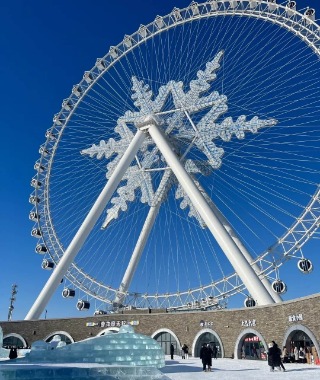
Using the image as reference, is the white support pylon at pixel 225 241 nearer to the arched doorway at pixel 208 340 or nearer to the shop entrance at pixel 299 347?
the shop entrance at pixel 299 347

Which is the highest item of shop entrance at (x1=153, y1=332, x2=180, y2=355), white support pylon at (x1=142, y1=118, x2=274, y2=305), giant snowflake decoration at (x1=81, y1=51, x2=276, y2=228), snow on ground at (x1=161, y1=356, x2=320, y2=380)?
giant snowflake decoration at (x1=81, y1=51, x2=276, y2=228)

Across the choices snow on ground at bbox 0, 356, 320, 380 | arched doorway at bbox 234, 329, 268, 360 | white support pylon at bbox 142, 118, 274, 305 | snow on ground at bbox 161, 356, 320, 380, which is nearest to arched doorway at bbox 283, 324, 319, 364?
snow on ground at bbox 161, 356, 320, 380

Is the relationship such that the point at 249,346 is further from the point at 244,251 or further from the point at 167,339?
the point at 167,339

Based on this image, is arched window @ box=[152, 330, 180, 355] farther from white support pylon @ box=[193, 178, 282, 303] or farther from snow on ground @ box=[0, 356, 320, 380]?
snow on ground @ box=[0, 356, 320, 380]

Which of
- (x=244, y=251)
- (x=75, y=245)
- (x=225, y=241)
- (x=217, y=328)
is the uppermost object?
(x=75, y=245)

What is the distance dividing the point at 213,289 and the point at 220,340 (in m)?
6.69

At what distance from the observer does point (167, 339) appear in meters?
28.8

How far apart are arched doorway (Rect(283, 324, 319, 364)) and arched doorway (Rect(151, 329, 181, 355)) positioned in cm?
917

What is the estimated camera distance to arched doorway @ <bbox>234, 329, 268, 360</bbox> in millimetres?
23483

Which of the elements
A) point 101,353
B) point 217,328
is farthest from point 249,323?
point 101,353

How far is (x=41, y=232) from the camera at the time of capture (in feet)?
122

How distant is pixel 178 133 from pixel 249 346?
1522 cm

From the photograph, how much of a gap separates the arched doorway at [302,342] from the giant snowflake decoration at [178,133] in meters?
11.3

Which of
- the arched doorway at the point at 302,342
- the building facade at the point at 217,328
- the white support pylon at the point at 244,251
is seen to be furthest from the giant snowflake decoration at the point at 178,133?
the arched doorway at the point at 302,342
